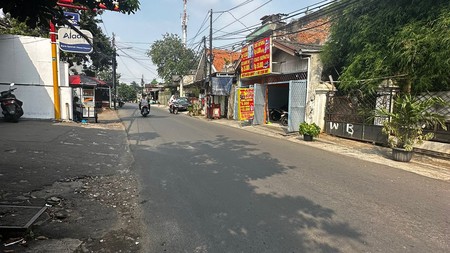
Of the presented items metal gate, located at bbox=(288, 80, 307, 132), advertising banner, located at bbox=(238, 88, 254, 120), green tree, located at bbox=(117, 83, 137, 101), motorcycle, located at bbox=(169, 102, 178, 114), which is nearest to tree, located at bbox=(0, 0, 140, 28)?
metal gate, located at bbox=(288, 80, 307, 132)

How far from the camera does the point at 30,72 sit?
1375 centimetres

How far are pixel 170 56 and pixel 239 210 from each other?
50130 mm

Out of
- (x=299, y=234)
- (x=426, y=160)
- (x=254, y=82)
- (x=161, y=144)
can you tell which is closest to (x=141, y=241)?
(x=299, y=234)

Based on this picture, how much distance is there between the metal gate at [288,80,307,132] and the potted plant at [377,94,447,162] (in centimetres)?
587

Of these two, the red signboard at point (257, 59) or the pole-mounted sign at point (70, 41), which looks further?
the red signboard at point (257, 59)

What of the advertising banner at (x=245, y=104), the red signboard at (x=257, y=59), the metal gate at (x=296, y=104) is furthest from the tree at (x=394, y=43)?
the advertising banner at (x=245, y=104)

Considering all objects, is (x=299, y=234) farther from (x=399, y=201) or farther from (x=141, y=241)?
(x=399, y=201)

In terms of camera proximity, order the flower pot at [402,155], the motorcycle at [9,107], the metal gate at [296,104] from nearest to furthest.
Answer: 1. the flower pot at [402,155]
2. the motorcycle at [9,107]
3. the metal gate at [296,104]

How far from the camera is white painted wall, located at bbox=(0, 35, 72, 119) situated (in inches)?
529

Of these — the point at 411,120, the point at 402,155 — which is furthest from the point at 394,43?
the point at 402,155

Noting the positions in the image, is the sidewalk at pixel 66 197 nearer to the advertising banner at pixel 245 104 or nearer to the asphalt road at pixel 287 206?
the asphalt road at pixel 287 206

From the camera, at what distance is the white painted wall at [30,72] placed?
1343 centimetres

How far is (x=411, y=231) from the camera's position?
12.4ft

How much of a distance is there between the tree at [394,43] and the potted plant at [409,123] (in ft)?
4.04
